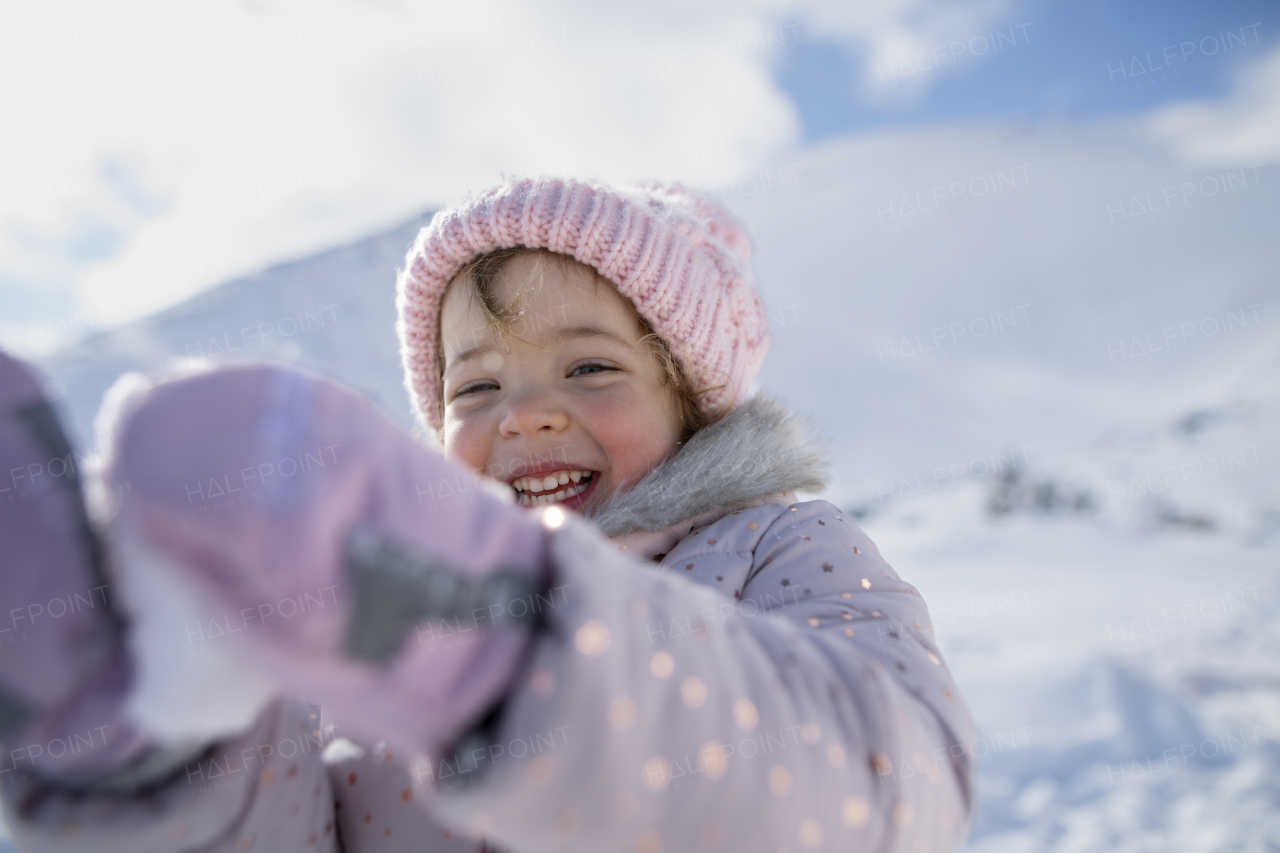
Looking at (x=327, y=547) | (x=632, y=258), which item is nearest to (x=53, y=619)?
(x=327, y=547)

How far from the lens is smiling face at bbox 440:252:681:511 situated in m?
1.15

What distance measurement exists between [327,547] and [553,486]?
2.71 ft

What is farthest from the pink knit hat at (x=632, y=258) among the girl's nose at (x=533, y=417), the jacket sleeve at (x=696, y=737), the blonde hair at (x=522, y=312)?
the jacket sleeve at (x=696, y=737)

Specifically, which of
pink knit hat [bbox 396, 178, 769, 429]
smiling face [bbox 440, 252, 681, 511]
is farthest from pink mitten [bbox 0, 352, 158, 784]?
pink knit hat [bbox 396, 178, 769, 429]

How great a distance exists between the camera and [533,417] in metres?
1.13

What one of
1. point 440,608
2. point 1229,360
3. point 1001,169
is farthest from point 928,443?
point 440,608

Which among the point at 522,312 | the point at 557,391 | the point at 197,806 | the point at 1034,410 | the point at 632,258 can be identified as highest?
the point at 1034,410

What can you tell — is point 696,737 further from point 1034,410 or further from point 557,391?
point 1034,410

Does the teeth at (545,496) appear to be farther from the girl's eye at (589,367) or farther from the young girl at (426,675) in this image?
the young girl at (426,675)

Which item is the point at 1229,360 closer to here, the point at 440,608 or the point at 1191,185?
the point at 1191,185

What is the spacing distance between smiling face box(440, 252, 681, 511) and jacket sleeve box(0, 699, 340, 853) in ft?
1.91

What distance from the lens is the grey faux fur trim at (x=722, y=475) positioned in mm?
1002

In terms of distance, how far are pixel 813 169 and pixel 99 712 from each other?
7.42m

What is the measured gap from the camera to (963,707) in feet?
2.10
